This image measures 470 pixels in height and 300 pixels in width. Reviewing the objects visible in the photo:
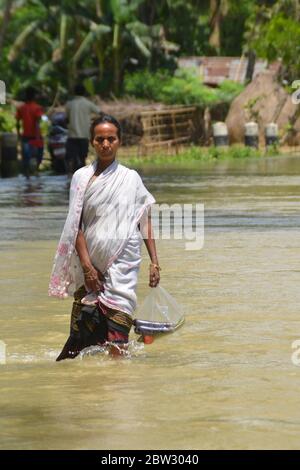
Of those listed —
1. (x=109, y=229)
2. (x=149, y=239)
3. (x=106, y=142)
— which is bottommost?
(x=149, y=239)

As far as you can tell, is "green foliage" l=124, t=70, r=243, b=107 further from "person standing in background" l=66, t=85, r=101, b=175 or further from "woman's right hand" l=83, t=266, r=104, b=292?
"woman's right hand" l=83, t=266, r=104, b=292

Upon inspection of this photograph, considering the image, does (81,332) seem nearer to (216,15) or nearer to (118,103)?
(118,103)

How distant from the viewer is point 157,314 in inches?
315

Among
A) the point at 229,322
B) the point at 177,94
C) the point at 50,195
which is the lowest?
the point at 177,94

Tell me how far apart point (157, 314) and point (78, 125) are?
1514 centimetres

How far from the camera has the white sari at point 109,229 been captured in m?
7.52

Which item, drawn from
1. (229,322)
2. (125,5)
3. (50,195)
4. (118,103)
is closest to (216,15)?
(125,5)

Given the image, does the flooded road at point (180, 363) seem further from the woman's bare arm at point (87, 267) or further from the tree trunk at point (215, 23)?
the tree trunk at point (215, 23)

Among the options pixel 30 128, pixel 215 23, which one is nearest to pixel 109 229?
pixel 30 128

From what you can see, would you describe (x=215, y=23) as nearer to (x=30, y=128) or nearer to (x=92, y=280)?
(x=30, y=128)

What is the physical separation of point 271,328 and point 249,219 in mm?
7571

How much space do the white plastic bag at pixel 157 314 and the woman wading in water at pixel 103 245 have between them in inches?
10.9

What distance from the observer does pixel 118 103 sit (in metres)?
45.2

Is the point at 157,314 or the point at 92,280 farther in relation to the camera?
the point at 157,314
